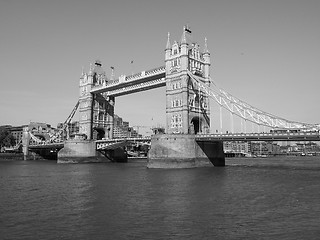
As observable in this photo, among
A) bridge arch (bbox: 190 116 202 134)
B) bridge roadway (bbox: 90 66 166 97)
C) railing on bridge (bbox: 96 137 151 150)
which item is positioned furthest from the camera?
bridge roadway (bbox: 90 66 166 97)

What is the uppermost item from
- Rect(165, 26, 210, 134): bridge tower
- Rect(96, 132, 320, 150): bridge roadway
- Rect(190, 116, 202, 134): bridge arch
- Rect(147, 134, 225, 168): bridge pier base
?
Rect(165, 26, 210, 134): bridge tower

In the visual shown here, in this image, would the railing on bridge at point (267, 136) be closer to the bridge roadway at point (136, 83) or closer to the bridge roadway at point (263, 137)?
the bridge roadway at point (263, 137)

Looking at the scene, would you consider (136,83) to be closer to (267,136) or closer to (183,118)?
(183,118)

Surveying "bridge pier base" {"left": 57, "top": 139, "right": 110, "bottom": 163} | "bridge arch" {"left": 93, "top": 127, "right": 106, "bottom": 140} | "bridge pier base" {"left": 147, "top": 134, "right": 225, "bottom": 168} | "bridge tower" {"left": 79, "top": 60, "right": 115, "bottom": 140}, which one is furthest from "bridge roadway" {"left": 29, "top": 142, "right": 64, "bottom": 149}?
"bridge pier base" {"left": 147, "top": 134, "right": 225, "bottom": 168}

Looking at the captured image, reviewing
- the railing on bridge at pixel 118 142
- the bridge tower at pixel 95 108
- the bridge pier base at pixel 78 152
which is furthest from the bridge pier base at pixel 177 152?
the bridge tower at pixel 95 108

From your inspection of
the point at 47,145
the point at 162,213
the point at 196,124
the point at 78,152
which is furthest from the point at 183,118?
the point at 47,145

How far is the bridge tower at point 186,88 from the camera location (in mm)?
62594

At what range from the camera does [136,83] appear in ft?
256

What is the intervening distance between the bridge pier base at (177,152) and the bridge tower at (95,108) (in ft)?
120

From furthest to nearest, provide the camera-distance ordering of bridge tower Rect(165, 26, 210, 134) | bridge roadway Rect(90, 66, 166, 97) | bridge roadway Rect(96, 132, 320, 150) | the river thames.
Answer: bridge roadway Rect(90, 66, 166, 97) → bridge tower Rect(165, 26, 210, 134) → bridge roadway Rect(96, 132, 320, 150) → the river thames

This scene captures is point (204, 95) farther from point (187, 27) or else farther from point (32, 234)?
point (32, 234)

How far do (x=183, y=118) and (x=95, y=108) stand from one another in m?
37.5

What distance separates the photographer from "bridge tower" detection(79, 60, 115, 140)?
90.7 meters

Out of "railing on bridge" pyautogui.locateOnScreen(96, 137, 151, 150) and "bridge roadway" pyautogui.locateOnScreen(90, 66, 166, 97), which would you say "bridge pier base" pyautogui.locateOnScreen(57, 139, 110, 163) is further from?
"bridge roadway" pyautogui.locateOnScreen(90, 66, 166, 97)
